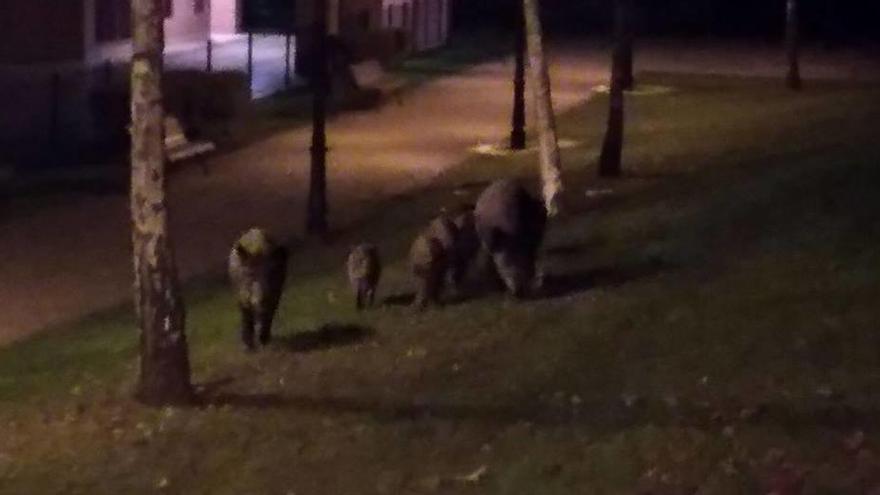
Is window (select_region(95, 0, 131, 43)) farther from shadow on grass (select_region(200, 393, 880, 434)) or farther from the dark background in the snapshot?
the dark background

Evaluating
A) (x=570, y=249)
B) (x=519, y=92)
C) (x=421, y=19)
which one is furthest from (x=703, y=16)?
(x=570, y=249)

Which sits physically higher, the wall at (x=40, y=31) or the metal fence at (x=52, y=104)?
the wall at (x=40, y=31)

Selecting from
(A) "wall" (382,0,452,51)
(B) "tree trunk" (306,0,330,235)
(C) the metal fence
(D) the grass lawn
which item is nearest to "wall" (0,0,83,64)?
(C) the metal fence

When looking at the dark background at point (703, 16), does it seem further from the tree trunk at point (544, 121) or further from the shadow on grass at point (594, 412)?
the shadow on grass at point (594, 412)

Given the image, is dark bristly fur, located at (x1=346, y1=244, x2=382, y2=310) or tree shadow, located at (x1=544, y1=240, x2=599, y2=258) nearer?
dark bristly fur, located at (x1=346, y1=244, x2=382, y2=310)

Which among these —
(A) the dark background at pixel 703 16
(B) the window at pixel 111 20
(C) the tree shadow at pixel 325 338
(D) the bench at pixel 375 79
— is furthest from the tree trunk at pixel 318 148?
(A) the dark background at pixel 703 16

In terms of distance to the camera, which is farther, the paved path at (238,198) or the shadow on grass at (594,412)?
the paved path at (238,198)

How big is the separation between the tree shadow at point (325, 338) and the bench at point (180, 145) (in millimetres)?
9664

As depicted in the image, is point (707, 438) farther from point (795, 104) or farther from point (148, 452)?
point (795, 104)

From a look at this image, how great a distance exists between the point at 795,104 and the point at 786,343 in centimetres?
1947

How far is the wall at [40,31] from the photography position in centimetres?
2520

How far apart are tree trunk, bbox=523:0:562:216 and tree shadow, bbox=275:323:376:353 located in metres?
5.38

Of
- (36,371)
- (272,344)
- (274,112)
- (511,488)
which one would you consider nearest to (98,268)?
(36,371)

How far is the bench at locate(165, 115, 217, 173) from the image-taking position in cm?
2064
